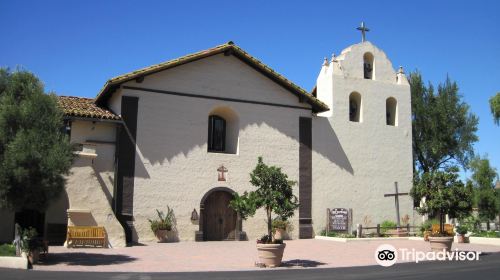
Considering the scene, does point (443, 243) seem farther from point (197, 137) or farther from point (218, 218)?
point (197, 137)

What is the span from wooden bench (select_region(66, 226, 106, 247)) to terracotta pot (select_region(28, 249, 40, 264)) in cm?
387

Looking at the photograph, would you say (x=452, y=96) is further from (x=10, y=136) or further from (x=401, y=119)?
(x=10, y=136)

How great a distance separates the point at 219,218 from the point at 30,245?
10001 mm

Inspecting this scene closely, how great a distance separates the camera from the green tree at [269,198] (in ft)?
49.2

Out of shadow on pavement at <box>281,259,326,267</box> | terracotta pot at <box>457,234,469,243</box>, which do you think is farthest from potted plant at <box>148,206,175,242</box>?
terracotta pot at <box>457,234,469,243</box>

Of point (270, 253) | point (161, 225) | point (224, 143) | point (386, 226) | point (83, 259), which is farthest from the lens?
point (386, 226)

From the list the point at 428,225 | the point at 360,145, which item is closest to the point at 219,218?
the point at 360,145

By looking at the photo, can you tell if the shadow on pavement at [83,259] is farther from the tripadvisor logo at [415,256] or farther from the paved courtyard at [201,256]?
the tripadvisor logo at [415,256]

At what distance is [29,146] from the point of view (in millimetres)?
13633

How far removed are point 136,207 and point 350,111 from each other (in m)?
12.9

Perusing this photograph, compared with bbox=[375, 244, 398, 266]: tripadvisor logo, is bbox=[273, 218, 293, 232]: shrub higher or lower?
higher

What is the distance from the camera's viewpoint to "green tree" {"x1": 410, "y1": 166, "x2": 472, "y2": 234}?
17769 mm

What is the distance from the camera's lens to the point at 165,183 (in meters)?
21.6

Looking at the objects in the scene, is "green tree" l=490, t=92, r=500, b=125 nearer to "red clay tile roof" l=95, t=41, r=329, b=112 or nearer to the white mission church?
the white mission church
